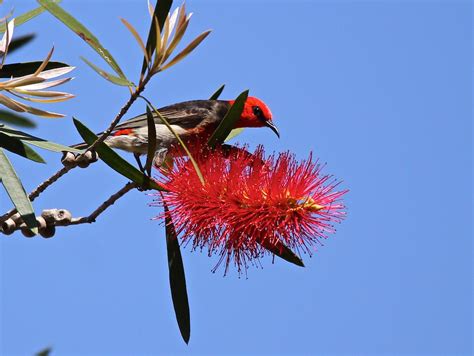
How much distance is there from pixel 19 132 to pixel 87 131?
25 centimetres

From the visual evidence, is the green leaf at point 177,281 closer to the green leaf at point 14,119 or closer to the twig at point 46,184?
the twig at point 46,184

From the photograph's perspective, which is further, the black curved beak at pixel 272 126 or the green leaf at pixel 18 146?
the black curved beak at pixel 272 126

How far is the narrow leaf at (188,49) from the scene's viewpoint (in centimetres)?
216

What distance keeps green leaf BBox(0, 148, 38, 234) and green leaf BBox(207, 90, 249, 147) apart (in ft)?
2.76

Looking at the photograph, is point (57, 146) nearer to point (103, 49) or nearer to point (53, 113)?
point (53, 113)

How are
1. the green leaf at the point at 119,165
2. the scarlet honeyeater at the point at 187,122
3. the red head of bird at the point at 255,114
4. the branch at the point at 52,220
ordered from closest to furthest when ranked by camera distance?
the branch at the point at 52,220, the green leaf at the point at 119,165, the scarlet honeyeater at the point at 187,122, the red head of bird at the point at 255,114

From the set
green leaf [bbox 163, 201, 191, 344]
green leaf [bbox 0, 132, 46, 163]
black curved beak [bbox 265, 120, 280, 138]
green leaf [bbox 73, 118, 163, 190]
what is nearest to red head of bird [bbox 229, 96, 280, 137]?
black curved beak [bbox 265, 120, 280, 138]

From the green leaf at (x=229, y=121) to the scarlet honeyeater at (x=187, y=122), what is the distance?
0.52m

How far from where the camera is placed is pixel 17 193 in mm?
2232

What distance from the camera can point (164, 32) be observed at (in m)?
2.19

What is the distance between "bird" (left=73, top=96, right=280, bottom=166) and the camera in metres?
3.56

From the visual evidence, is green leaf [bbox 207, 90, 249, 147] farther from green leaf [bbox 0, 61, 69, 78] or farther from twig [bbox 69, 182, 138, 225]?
green leaf [bbox 0, 61, 69, 78]

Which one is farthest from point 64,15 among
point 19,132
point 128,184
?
point 128,184

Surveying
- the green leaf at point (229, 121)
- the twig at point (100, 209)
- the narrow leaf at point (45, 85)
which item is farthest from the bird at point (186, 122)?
the narrow leaf at point (45, 85)
